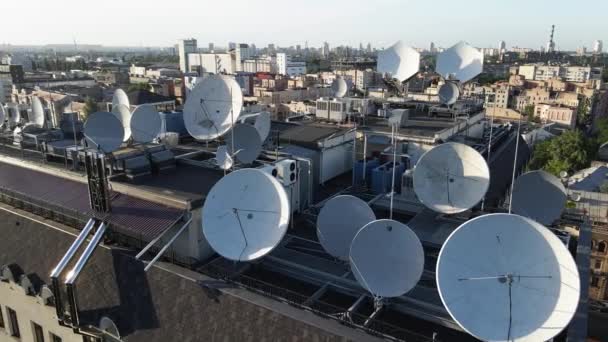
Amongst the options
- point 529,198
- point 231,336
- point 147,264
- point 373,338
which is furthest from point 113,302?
point 529,198

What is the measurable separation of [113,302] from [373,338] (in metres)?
10.2

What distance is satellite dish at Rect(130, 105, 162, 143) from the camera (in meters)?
26.4

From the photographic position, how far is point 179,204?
17.4 metres

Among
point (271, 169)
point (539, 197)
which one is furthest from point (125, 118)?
point (539, 197)

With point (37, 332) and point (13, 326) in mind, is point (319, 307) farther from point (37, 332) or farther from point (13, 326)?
point (13, 326)

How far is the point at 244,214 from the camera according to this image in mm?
15602

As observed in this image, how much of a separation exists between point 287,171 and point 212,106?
7723 millimetres

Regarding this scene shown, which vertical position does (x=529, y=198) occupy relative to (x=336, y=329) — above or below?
above

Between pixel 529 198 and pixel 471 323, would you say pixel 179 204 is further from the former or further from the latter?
pixel 529 198

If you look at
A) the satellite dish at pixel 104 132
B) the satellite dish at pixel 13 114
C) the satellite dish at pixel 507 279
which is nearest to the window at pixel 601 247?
the satellite dish at pixel 507 279

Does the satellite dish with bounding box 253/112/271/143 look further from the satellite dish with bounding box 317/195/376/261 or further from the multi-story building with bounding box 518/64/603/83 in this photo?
the multi-story building with bounding box 518/64/603/83

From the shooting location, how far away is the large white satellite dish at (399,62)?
147 ft

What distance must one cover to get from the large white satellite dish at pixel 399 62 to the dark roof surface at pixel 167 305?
36047mm

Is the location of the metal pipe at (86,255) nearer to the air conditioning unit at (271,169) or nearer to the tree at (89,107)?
the air conditioning unit at (271,169)
